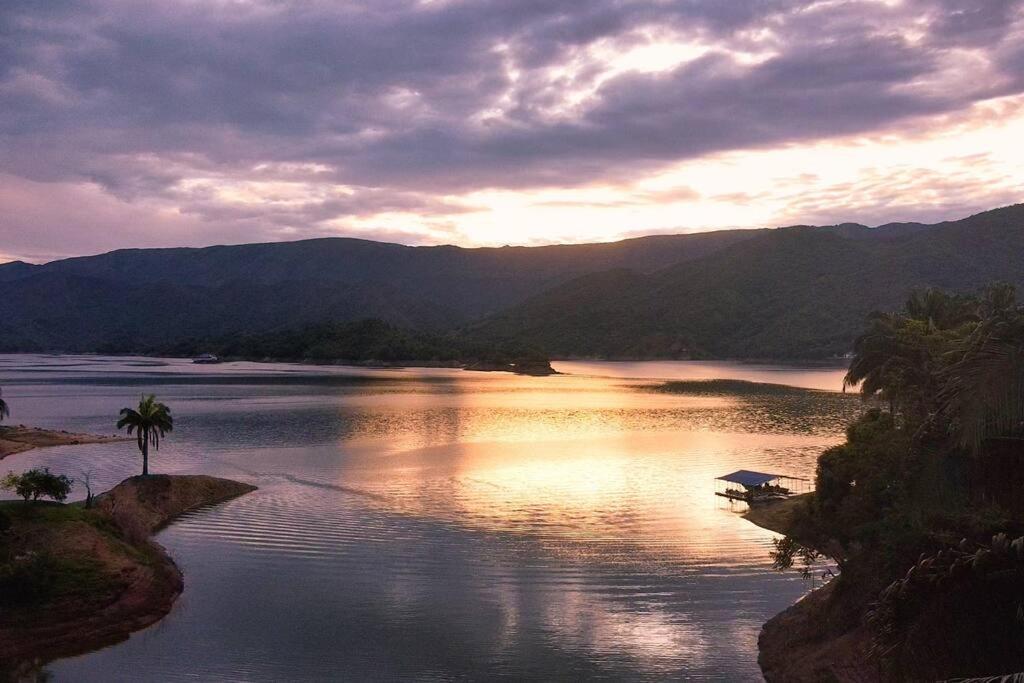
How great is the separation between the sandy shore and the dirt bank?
43.1 meters

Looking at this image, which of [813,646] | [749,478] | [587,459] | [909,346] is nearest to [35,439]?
[587,459]

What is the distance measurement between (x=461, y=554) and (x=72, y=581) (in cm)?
1602

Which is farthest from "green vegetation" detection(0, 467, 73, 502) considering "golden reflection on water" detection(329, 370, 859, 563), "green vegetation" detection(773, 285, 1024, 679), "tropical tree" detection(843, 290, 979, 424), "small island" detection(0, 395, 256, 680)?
"tropical tree" detection(843, 290, 979, 424)

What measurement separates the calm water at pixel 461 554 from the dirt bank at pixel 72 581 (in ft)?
3.81

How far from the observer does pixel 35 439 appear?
7769cm

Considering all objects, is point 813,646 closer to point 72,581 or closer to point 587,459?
point 72,581

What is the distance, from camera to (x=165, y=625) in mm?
30500

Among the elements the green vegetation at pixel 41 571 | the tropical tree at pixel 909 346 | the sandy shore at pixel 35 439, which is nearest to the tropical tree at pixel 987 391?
the tropical tree at pixel 909 346

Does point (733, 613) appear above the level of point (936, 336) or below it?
below

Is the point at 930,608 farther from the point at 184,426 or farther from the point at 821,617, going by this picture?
the point at 184,426

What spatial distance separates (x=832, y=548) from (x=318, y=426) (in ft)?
223

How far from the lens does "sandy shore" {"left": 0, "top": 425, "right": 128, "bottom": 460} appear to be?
73375mm

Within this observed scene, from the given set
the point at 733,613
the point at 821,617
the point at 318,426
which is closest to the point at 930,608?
the point at 821,617

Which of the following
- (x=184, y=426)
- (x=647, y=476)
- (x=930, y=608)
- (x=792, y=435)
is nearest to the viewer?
(x=930, y=608)
